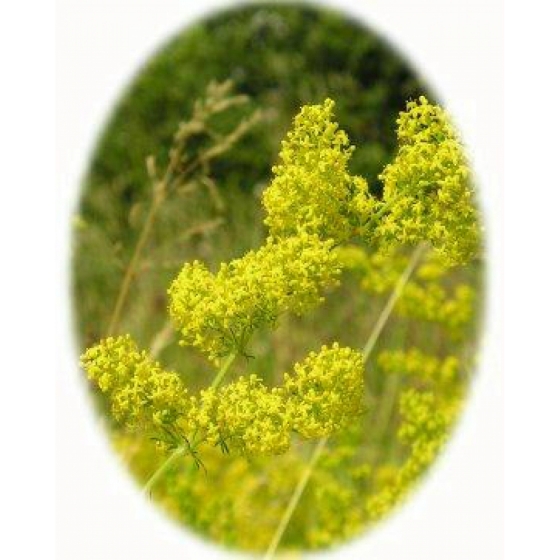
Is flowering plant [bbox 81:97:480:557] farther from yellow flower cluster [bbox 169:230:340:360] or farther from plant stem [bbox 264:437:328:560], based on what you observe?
plant stem [bbox 264:437:328:560]

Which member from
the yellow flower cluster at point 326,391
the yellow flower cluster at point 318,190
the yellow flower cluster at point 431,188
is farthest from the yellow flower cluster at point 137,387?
the yellow flower cluster at point 431,188

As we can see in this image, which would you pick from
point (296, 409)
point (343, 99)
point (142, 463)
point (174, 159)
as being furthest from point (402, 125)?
point (343, 99)

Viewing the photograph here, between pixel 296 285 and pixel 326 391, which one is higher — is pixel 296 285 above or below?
above

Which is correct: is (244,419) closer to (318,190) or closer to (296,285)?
(296,285)

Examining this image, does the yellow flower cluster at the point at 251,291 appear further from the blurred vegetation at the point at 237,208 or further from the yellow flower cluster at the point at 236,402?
the blurred vegetation at the point at 237,208

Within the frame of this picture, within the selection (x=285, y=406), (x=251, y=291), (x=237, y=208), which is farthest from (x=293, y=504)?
(x=237, y=208)

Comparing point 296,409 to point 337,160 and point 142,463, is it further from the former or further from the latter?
point 142,463
